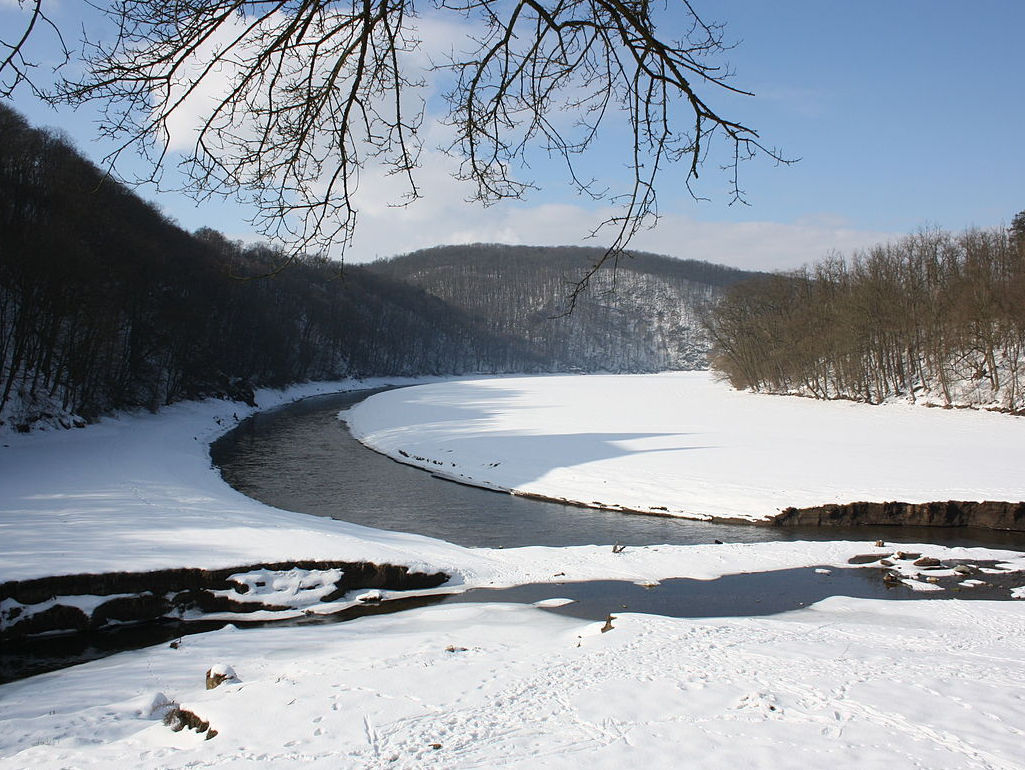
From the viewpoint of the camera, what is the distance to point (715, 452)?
22.9 meters

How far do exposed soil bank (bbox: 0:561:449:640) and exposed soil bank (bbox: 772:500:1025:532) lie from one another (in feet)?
34.2

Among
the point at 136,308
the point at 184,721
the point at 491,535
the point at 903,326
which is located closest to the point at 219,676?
the point at 184,721

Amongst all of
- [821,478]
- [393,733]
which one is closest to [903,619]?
[393,733]

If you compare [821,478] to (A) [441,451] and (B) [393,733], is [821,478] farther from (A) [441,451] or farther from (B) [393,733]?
(B) [393,733]

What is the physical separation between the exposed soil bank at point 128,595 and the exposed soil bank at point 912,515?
1042 cm

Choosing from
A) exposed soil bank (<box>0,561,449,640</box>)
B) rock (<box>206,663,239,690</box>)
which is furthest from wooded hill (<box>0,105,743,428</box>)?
exposed soil bank (<box>0,561,449,640</box>)

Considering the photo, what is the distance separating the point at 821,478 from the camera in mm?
18141

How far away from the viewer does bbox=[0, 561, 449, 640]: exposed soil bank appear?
883 cm

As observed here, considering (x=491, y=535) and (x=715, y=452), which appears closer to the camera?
(x=491, y=535)

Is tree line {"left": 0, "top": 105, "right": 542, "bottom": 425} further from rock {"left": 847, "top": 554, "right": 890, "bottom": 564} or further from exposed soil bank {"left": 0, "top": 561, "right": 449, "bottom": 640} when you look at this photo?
rock {"left": 847, "top": 554, "right": 890, "bottom": 564}

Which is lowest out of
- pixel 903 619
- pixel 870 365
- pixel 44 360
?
pixel 903 619

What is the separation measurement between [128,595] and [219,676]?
426cm

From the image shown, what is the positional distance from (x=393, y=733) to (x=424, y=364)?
107869 mm

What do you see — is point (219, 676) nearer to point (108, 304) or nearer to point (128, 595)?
point (128, 595)
